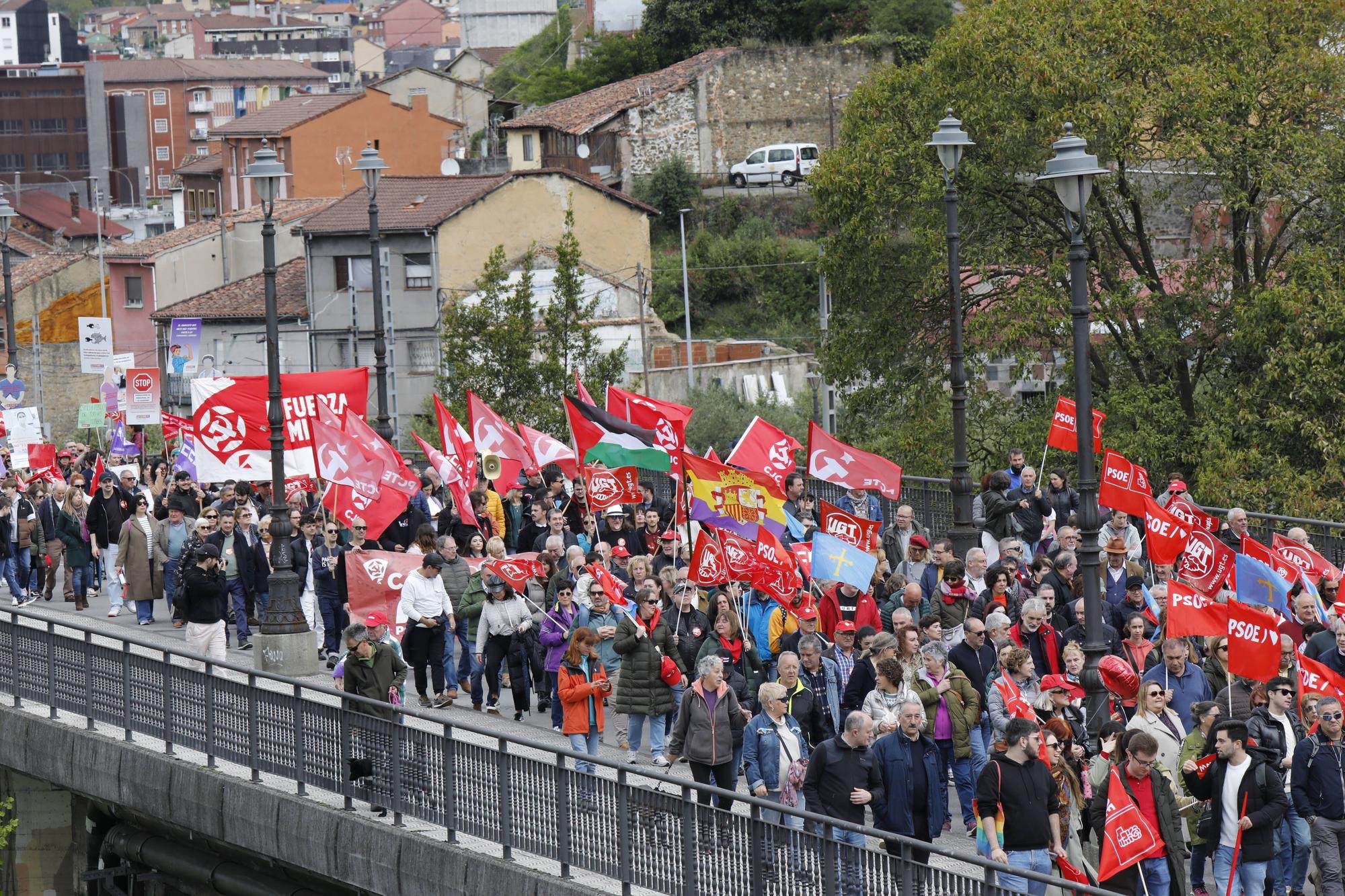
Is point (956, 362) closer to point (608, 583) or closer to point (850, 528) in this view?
point (850, 528)

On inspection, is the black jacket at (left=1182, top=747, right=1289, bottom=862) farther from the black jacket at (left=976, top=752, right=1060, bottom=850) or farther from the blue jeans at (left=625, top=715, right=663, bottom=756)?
the blue jeans at (left=625, top=715, right=663, bottom=756)

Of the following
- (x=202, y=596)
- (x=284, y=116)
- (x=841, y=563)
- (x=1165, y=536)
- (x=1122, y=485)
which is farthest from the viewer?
(x=284, y=116)

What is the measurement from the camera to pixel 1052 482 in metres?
23.4

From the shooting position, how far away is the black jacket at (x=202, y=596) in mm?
19797

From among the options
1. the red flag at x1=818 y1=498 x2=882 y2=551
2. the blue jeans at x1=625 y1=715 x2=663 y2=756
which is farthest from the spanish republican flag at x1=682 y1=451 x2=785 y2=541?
the blue jeans at x1=625 y1=715 x2=663 y2=756

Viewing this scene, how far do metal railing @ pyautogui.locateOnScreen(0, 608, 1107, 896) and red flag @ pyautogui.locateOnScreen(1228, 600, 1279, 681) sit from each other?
2.40 meters

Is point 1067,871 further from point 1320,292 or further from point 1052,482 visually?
point 1320,292

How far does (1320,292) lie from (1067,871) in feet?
63.8

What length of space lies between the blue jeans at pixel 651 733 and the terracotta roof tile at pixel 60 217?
286 feet

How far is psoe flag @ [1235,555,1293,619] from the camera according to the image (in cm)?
1669

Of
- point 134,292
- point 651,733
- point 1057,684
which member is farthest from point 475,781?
point 134,292

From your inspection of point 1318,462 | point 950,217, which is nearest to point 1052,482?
point 950,217

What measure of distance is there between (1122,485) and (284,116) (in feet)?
220

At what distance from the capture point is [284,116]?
82.9 metres
